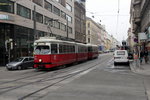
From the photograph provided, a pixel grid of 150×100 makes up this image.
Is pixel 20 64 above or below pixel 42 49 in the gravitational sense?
below

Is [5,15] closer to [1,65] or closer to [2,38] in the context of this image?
[2,38]

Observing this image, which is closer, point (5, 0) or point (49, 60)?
point (49, 60)

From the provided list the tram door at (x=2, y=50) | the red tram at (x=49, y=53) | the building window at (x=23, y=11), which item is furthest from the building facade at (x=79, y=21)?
the red tram at (x=49, y=53)

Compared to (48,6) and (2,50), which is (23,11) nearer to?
(2,50)

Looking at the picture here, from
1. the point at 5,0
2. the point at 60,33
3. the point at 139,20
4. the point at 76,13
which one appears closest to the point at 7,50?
the point at 5,0

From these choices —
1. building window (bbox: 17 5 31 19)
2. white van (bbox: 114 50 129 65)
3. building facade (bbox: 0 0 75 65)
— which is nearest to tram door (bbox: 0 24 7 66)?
building facade (bbox: 0 0 75 65)

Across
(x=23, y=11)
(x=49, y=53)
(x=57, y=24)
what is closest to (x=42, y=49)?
(x=49, y=53)

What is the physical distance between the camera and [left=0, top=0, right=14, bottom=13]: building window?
3075 cm

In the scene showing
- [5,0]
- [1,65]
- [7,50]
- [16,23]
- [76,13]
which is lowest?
[1,65]

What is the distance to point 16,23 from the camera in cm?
3347

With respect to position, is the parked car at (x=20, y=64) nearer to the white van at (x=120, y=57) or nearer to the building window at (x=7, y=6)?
the building window at (x=7, y=6)

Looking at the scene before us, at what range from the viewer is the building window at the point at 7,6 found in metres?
30.7

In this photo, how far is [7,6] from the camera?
31688mm

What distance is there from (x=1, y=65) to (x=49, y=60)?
1388 cm
